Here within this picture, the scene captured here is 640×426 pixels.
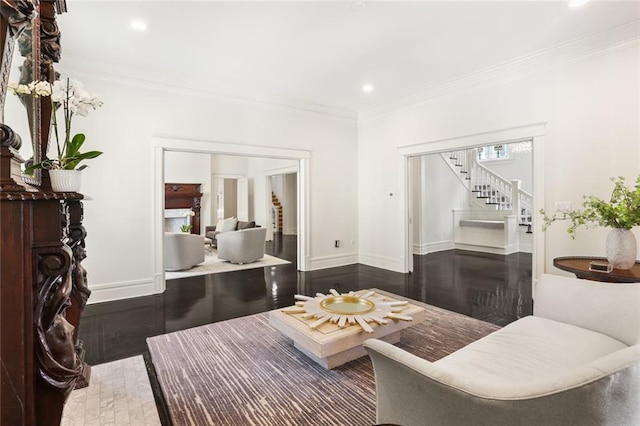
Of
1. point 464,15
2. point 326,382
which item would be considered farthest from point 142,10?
point 326,382

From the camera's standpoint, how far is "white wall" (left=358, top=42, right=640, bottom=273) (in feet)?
10.6

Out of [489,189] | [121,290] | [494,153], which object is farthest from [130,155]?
[494,153]

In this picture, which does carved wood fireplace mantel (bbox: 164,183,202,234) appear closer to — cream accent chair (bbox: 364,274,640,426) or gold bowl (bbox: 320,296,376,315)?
gold bowl (bbox: 320,296,376,315)

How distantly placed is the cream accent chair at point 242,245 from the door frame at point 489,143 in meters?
2.89

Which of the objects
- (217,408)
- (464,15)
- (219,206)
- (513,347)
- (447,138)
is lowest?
(217,408)

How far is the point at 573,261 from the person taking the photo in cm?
295

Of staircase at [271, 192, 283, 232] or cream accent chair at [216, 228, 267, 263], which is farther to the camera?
staircase at [271, 192, 283, 232]

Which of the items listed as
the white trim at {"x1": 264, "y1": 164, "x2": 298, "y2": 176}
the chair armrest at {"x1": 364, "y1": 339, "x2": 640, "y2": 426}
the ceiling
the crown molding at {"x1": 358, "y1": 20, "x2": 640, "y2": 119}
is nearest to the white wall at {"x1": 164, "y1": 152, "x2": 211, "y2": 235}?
the white trim at {"x1": 264, "y1": 164, "x2": 298, "y2": 176}

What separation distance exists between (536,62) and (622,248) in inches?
96.6

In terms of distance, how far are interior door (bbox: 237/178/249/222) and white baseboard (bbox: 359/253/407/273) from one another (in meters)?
5.53

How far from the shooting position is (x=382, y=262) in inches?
230

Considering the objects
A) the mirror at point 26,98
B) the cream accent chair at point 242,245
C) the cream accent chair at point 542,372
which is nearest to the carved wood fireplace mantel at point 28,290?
the mirror at point 26,98

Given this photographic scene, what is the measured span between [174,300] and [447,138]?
4532 mm

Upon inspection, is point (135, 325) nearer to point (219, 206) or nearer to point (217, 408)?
point (217, 408)
